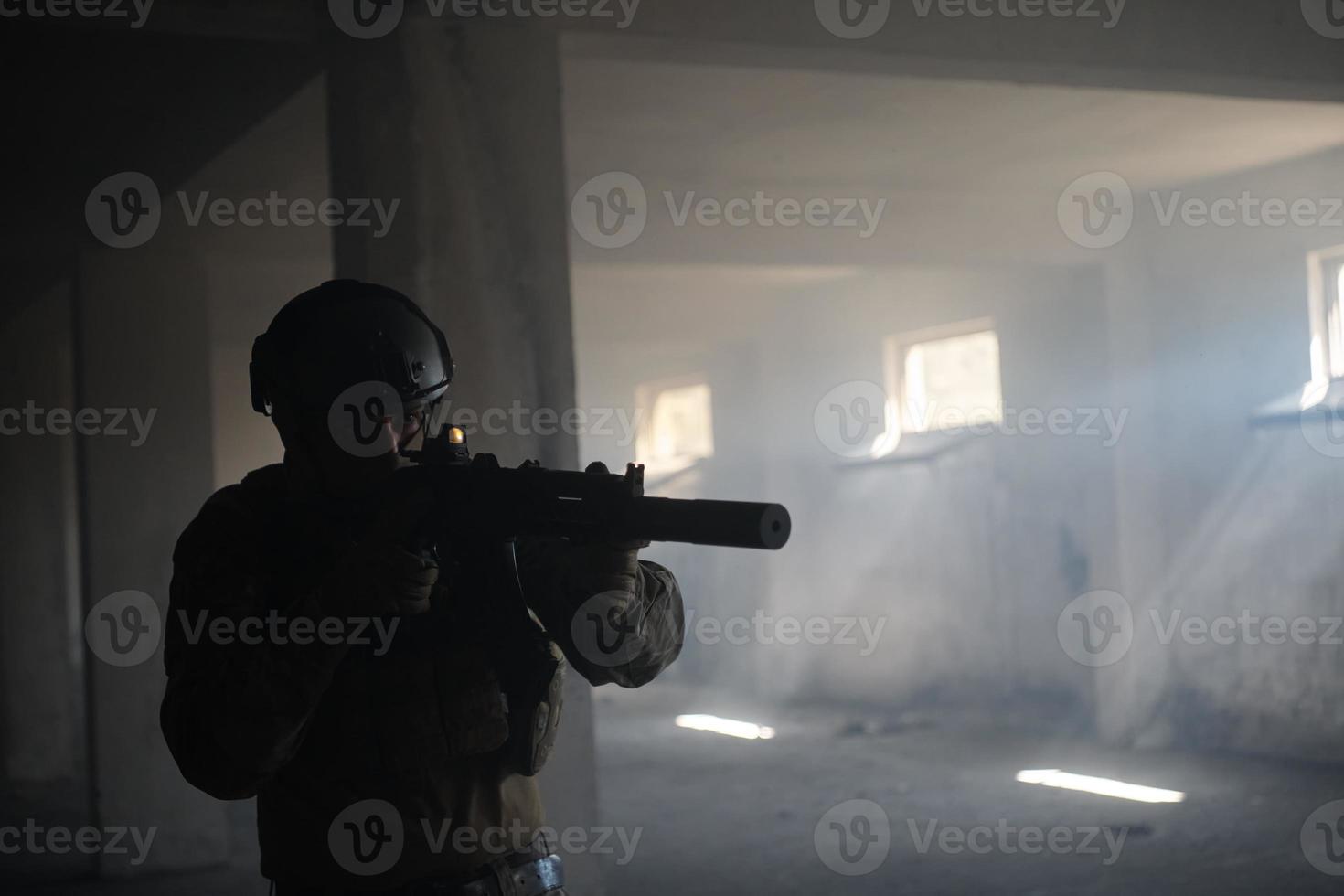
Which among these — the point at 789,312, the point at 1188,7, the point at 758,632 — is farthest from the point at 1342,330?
the point at 758,632

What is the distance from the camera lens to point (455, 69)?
3.26 metres

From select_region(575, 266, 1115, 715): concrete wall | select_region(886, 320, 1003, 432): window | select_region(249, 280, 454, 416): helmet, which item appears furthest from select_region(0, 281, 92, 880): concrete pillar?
select_region(249, 280, 454, 416): helmet

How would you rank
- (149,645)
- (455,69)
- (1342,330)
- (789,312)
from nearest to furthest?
1. (455,69)
2. (149,645)
3. (1342,330)
4. (789,312)

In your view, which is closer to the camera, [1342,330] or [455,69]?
[455,69]

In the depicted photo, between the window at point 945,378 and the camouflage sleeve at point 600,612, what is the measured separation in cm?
746

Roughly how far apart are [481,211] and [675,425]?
9.84m

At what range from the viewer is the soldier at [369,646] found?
146 cm

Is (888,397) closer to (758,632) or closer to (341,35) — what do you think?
(758,632)

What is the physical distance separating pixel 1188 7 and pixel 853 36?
1.32 metres

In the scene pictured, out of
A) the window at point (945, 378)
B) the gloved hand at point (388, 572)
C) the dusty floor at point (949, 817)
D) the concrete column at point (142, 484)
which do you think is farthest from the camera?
the window at point (945, 378)

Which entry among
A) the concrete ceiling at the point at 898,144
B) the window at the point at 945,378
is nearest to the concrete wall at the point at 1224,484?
the concrete ceiling at the point at 898,144

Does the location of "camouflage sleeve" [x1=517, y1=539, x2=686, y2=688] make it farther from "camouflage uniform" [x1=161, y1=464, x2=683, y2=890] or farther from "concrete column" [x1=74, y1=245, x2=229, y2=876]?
"concrete column" [x1=74, y1=245, x2=229, y2=876]

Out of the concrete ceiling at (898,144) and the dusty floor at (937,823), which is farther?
the concrete ceiling at (898,144)

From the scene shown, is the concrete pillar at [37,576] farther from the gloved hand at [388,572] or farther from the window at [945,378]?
the gloved hand at [388,572]
